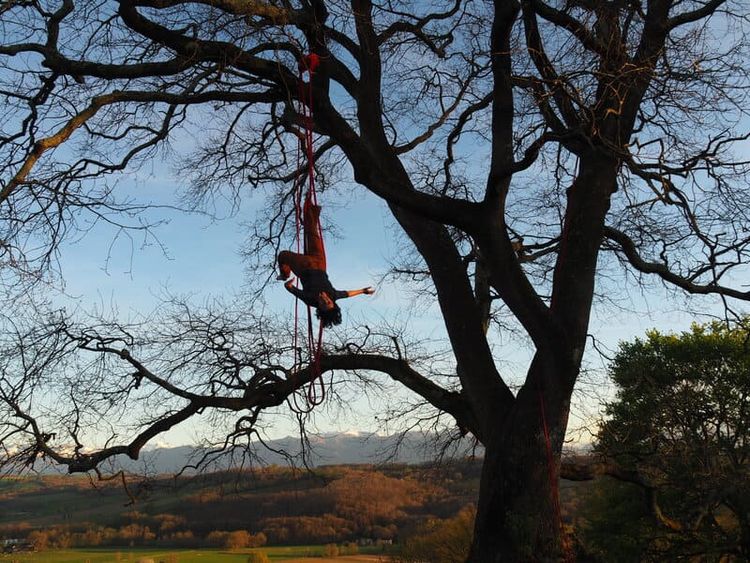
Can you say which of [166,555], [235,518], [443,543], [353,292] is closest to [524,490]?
[353,292]

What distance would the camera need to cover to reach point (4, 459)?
5.88 meters

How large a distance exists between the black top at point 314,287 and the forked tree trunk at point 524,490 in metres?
1.85

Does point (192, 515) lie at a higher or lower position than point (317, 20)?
lower

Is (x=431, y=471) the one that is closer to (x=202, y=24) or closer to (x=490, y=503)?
(x=490, y=503)

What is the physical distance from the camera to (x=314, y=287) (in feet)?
15.5

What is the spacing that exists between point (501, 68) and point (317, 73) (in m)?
1.67

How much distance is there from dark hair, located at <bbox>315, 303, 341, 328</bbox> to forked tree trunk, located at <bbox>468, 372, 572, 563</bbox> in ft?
5.71

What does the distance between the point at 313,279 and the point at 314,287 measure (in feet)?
0.22

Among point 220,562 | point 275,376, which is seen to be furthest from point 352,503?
point 275,376

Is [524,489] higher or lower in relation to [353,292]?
lower

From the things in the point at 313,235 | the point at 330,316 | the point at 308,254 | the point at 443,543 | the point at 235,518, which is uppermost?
the point at 313,235

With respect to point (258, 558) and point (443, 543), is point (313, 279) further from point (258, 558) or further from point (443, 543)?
point (258, 558)

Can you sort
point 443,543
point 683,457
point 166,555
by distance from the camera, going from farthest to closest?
point 166,555 → point 443,543 → point 683,457

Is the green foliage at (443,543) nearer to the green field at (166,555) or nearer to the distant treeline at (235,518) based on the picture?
the distant treeline at (235,518)
